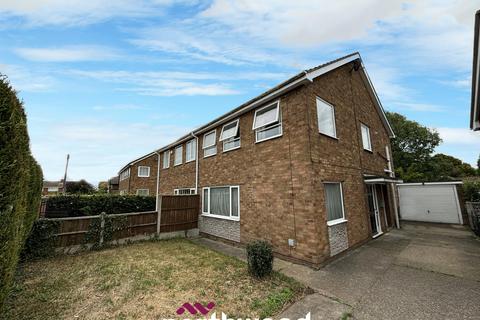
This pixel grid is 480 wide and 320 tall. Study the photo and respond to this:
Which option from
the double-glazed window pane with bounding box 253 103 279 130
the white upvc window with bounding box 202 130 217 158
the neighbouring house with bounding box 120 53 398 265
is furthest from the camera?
Result: the white upvc window with bounding box 202 130 217 158

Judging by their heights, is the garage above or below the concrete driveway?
above

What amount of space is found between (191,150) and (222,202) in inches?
192

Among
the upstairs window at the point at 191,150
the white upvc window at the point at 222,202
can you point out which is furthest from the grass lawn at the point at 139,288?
the upstairs window at the point at 191,150

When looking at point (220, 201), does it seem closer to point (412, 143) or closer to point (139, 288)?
point (139, 288)

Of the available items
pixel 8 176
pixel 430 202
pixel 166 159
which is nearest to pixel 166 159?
pixel 166 159

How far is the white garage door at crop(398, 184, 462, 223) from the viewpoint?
12.2 meters

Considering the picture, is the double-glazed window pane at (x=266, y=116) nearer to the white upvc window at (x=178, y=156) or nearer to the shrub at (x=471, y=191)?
the white upvc window at (x=178, y=156)

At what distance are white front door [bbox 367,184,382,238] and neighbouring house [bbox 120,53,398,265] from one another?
0.05 meters

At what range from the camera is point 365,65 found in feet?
33.1

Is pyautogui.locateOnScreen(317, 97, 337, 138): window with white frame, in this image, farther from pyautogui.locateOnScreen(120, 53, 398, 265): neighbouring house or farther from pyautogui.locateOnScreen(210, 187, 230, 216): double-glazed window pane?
pyautogui.locateOnScreen(210, 187, 230, 216): double-glazed window pane

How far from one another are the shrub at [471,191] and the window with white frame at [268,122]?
13.0m

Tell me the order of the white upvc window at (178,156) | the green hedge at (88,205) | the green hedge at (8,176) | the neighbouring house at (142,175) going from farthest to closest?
the neighbouring house at (142,175), the white upvc window at (178,156), the green hedge at (88,205), the green hedge at (8,176)

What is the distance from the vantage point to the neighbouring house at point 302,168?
6133mm

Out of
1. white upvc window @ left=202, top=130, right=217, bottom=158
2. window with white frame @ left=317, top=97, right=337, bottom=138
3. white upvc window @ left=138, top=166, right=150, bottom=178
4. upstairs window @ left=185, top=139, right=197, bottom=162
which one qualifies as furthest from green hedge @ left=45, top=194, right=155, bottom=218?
white upvc window @ left=138, top=166, right=150, bottom=178
